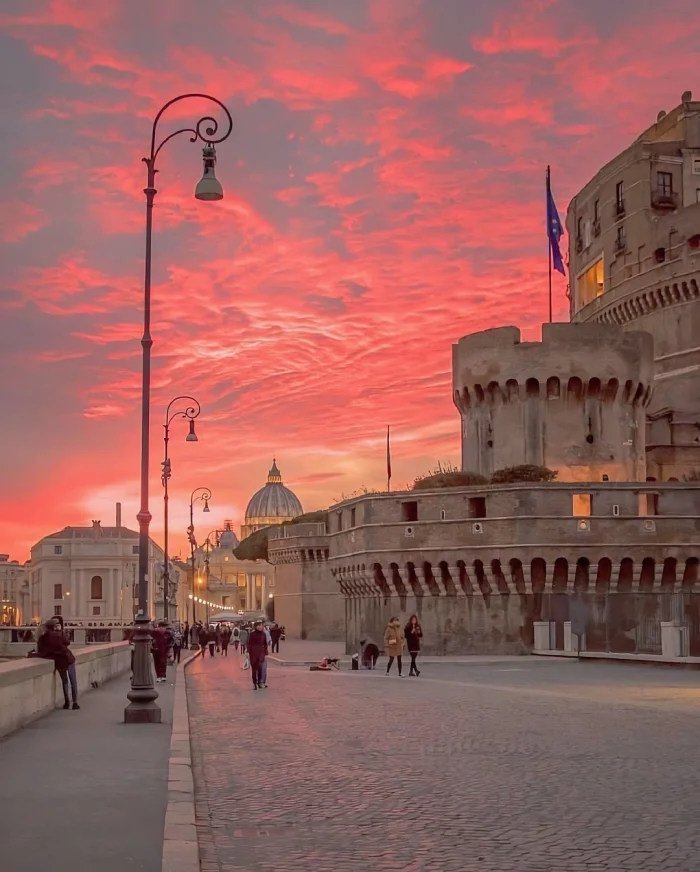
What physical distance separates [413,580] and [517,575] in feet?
16.4

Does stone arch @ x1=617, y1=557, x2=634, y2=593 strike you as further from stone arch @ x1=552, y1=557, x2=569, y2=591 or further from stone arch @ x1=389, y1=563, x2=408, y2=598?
stone arch @ x1=389, y1=563, x2=408, y2=598

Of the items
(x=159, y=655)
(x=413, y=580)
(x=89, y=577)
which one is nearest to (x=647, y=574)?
(x=413, y=580)

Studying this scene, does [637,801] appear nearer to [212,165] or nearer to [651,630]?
[212,165]

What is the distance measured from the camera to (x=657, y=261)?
234 feet

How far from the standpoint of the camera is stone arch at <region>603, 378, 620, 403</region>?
180 feet

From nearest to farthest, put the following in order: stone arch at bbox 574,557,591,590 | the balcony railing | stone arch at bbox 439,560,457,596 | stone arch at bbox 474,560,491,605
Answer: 1. stone arch at bbox 574,557,591,590
2. stone arch at bbox 474,560,491,605
3. stone arch at bbox 439,560,457,596
4. the balcony railing

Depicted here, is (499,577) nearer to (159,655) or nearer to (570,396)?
(570,396)

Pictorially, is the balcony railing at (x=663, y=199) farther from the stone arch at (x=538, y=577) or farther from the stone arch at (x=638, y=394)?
the stone arch at (x=538, y=577)

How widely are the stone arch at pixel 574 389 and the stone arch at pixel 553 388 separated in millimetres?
419

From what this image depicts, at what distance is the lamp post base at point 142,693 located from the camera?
1706cm

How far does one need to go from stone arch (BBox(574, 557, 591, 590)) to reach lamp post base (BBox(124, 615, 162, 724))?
31.0 meters

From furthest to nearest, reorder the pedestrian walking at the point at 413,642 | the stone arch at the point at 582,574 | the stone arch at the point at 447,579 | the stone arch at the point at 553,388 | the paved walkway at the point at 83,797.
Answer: the stone arch at the point at 553,388 < the stone arch at the point at 447,579 < the stone arch at the point at 582,574 < the pedestrian walking at the point at 413,642 < the paved walkway at the point at 83,797

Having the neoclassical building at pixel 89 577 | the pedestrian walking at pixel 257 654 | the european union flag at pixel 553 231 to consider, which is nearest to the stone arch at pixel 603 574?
the european union flag at pixel 553 231

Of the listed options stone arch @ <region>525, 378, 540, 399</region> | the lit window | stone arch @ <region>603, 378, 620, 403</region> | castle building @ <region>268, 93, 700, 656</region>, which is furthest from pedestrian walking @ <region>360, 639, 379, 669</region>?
stone arch @ <region>603, 378, 620, 403</region>
